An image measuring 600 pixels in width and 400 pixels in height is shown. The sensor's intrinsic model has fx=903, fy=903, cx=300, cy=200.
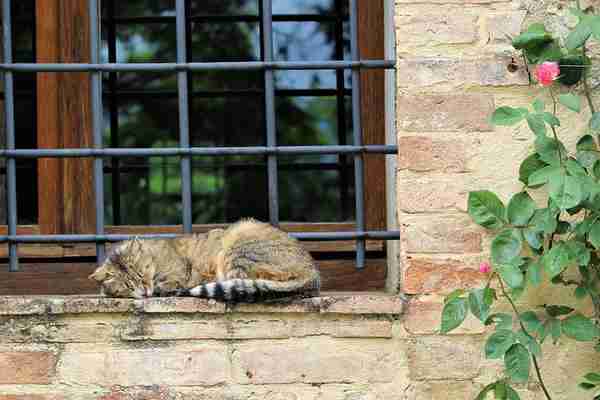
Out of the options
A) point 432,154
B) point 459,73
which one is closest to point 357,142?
point 432,154

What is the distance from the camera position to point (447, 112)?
3057mm

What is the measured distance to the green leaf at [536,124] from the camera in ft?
9.21

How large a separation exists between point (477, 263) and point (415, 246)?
0.22 meters

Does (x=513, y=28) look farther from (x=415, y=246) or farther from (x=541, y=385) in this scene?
(x=541, y=385)

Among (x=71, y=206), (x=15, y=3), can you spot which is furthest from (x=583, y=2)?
(x=15, y=3)

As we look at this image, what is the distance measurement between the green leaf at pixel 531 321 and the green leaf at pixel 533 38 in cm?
→ 87

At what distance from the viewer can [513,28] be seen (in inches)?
120

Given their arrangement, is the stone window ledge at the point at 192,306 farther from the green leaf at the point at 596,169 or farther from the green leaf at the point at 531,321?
the green leaf at the point at 596,169

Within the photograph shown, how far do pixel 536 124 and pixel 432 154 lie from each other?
1.26 ft

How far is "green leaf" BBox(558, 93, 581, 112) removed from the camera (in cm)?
286

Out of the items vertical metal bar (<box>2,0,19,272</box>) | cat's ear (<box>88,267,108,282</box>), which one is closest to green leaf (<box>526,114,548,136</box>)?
cat's ear (<box>88,267,108,282</box>)

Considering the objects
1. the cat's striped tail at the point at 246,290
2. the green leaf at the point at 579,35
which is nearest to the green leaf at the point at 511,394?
the cat's striped tail at the point at 246,290

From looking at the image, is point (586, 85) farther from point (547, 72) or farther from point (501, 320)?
point (501, 320)

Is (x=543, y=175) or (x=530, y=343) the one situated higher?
(x=543, y=175)
